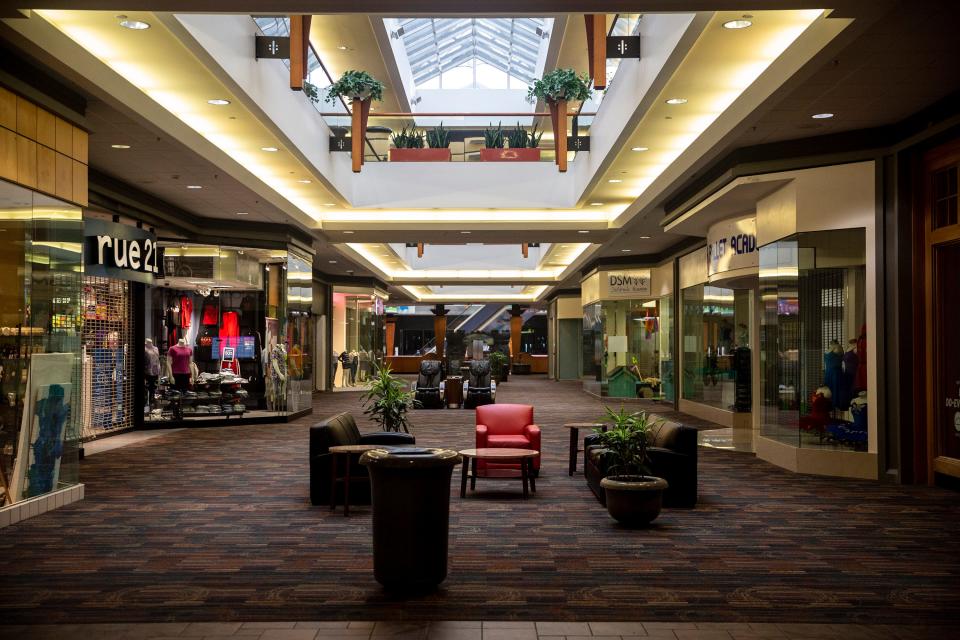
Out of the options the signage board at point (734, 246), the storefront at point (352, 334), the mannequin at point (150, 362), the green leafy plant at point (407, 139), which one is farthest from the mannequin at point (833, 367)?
the storefront at point (352, 334)

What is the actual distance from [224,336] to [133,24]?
9.83 metres

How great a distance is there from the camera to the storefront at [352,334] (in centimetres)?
2742

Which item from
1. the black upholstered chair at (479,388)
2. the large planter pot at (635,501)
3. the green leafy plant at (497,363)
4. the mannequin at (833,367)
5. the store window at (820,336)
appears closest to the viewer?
the large planter pot at (635,501)

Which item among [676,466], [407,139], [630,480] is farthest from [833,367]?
[407,139]

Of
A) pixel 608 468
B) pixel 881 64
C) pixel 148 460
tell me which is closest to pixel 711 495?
pixel 608 468

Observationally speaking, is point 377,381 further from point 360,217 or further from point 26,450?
point 360,217

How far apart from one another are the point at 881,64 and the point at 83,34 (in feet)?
22.0

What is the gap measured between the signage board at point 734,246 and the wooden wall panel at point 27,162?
27.4 ft

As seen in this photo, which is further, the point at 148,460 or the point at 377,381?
the point at 148,460

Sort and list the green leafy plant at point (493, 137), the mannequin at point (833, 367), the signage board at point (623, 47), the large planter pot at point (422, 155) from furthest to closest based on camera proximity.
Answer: the green leafy plant at point (493, 137) < the large planter pot at point (422, 155) < the signage board at point (623, 47) < the mannequin at point (833, 367)

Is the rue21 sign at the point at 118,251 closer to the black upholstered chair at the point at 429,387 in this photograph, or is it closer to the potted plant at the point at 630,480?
the potted plant at the point at 630,480

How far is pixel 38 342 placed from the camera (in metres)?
7.36

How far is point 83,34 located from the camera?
751 centimetres

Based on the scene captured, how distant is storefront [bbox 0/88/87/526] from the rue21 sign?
3184 mm
